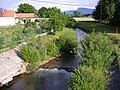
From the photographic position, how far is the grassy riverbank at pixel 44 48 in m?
47.7

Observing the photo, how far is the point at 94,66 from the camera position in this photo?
31016 millimetres

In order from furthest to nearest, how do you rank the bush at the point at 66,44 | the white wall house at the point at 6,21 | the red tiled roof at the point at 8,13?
the red tiled roof at the point at 8,13 → the white wall house at the point at 6,21 → the bush at the point at 66,44

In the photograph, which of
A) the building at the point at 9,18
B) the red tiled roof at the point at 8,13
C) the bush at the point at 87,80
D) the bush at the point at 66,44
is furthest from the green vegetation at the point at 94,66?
the red tiled roof at the point at 8,13

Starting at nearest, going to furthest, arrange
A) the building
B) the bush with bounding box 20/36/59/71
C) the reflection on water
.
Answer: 1. the reflection on water
2. the bush with bounding box 20/36/59/71
3. the building

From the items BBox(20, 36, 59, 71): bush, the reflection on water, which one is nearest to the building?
BBox(20, 36, 59, 71): bush

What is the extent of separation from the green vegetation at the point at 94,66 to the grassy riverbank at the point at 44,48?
1113 cm

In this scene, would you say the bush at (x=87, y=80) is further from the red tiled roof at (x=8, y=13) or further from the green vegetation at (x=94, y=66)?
the red tiled roof at (x=8, y=13)

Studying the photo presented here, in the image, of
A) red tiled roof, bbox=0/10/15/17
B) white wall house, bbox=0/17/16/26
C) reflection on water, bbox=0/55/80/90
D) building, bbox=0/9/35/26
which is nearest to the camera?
reflection on water, bbox=0/55/80/90

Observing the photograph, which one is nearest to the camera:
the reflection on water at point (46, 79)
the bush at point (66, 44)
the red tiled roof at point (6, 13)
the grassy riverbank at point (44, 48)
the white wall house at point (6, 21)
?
the reflection on water at point (46, 79)

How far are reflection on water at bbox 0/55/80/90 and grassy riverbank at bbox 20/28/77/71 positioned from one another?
1764 mm

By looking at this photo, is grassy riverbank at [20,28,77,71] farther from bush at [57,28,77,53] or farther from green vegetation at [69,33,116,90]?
green vegetation at [69,33,116,90]

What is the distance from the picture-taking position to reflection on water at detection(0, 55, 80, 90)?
3741 centimetres

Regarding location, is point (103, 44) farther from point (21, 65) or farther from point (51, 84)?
point (21, 65)

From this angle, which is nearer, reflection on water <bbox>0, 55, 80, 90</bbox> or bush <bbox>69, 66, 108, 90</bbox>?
bush <bbox>69, 66, 108, 90</bbox>
